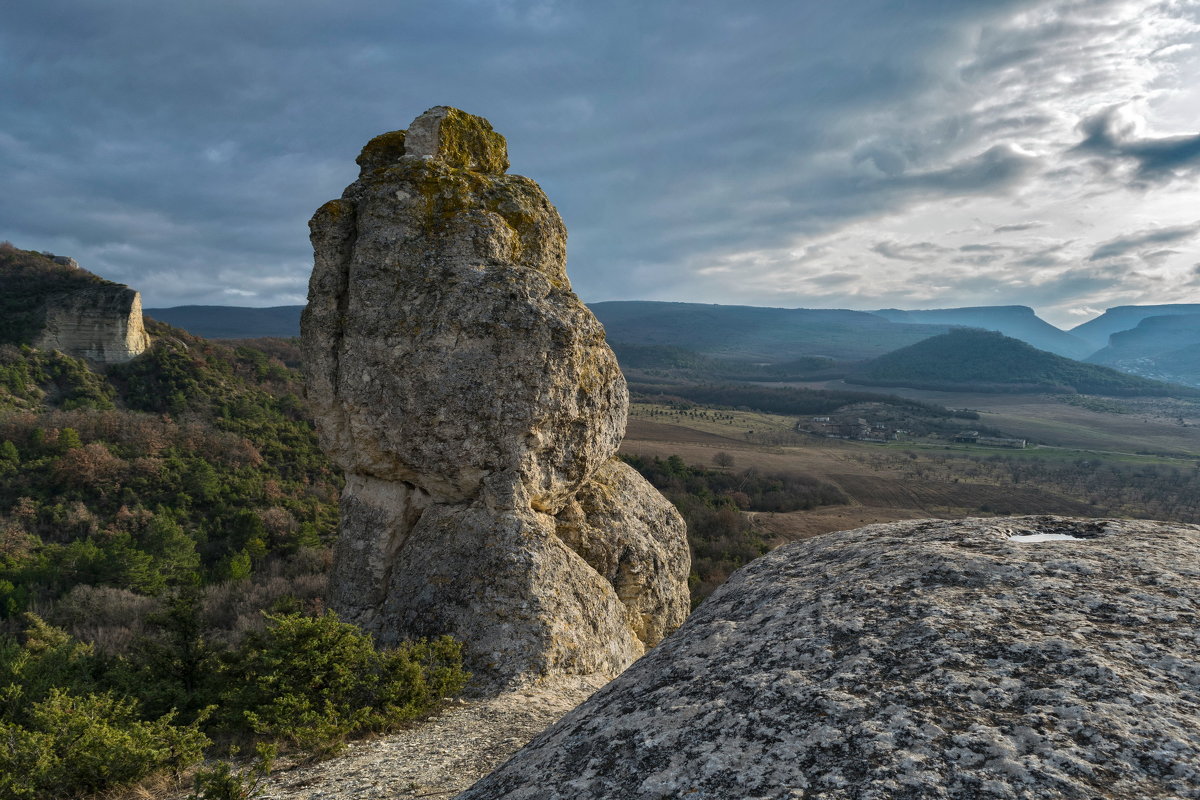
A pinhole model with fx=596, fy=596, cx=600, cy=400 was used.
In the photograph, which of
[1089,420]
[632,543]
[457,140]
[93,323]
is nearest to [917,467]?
[632,543]

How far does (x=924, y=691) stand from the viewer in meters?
2.68

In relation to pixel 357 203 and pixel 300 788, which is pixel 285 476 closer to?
pixel 357 203

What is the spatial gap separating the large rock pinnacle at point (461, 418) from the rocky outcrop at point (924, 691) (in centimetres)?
648

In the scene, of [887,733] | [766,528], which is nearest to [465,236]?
[887,733]

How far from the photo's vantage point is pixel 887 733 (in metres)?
2.46

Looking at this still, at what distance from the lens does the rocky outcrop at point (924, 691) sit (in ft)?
7.38

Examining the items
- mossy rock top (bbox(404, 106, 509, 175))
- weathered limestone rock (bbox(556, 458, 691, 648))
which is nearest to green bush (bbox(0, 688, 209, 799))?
weathered limestone rock (bbox(556, 458, 691, 648))

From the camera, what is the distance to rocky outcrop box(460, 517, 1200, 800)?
2248mm

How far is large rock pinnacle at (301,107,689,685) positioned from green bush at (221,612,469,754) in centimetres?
159

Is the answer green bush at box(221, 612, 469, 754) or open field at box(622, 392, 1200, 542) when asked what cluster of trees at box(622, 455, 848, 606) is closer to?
open field at box(622, 392, 1200, 542)

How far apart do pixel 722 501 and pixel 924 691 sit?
4414cm

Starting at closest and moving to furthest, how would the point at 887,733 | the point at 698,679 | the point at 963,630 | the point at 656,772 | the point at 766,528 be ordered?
1. the point at 887,733
2. the point at 656,772
3. the point at 963,630
4. the point at 698,679
5. the point at 766,528

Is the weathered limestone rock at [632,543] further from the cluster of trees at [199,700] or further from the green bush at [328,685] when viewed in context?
the green bush at [328,685]

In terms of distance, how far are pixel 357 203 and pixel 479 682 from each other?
9324mm
